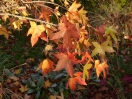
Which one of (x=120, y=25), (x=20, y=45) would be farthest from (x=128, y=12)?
(x=20, y=45)

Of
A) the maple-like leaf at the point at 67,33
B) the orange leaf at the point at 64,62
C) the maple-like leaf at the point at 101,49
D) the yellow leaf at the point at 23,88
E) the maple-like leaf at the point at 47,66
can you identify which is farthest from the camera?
the yellow leaf at the point at 23,88

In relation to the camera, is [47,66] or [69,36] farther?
[47,66]

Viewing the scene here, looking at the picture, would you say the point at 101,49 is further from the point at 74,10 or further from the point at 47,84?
the point at 47,84

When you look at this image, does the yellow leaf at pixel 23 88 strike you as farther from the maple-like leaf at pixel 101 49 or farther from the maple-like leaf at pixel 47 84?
the maple-like leaf at pixel 101 49

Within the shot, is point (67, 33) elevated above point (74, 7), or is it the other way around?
point (74, 7)

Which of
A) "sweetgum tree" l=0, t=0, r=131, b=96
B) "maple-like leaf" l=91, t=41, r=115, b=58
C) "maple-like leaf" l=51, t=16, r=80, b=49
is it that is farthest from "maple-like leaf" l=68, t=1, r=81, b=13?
"maple-like leaf" l=51, t=16, r=80, b=49

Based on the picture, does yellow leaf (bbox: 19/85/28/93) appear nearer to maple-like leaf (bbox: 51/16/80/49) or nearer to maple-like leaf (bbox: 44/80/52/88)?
maple-like leaf (bbox: 44/80/52/88)

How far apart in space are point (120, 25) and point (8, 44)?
2303 mm

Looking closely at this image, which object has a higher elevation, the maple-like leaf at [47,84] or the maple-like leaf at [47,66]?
the maple-like leaf at [47,66]

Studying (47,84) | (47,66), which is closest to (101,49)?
(47,66)

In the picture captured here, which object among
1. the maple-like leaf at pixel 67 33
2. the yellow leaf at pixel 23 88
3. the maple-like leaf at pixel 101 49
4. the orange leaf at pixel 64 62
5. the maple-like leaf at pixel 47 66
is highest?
the maple-like leaf at pixel 67 33

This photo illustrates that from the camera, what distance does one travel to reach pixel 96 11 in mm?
6176

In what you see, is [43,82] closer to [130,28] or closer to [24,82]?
[24,82]

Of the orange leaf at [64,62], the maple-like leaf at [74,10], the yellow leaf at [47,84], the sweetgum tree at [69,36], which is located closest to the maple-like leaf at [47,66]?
the sweetgum tree at [69,36]
